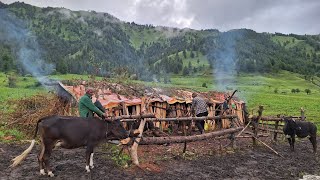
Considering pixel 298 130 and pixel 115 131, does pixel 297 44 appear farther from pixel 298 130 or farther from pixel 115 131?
pixel 115 131

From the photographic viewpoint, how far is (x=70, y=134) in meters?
10.5

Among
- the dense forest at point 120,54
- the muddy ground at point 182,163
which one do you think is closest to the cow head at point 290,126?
the muddy ground at point 182,163

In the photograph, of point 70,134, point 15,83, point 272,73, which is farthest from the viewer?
point 272,73

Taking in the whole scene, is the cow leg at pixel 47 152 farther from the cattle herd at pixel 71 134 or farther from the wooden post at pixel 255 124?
the wooden post at pixel 255 124

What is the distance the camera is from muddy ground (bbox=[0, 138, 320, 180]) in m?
11.0

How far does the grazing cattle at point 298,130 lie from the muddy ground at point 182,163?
1.92 feet

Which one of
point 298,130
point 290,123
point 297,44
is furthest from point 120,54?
point 298,130

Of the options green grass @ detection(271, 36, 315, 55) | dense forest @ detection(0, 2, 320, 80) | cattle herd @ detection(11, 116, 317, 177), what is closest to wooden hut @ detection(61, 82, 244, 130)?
dense forest @ detection(0, 2, 320, 80)

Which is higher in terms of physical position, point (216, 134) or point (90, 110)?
point (90, 110)

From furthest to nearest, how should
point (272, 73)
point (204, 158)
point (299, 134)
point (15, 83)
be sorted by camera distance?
point (272, 73)
point (15, 83)
point (299, 134)
point (204, 158)

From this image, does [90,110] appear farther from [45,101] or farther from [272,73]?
[272,73]

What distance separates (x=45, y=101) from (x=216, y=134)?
9547mm

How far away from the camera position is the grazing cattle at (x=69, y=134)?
398 inches

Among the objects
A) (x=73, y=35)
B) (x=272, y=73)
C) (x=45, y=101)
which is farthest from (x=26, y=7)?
(x=45, y=101)
